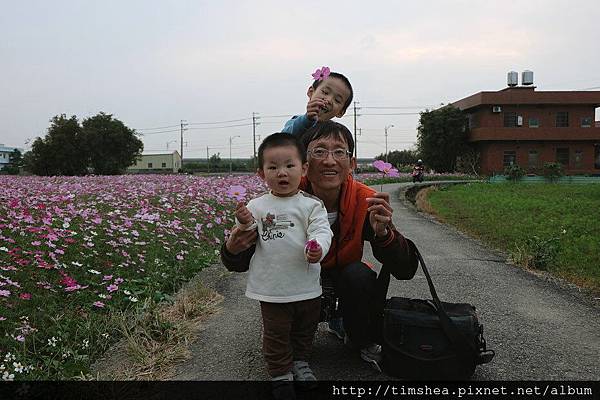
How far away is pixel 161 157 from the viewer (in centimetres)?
7906

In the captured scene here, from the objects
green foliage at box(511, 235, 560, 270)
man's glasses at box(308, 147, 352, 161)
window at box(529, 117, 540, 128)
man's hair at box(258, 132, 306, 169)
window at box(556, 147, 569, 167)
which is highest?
window at box(529, 117, 540, 128)

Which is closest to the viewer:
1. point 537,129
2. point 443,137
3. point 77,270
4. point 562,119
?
point 77,270

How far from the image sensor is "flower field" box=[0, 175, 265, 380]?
3.07 meters

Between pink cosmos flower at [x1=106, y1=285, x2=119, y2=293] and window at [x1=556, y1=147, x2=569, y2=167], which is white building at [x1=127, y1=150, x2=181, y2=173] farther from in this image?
pink cosmos flower at [x1=106, y1=285, x2=119, y2=293]

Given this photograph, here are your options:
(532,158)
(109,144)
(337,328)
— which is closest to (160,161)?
(109,144)

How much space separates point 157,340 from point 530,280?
12.8 feet

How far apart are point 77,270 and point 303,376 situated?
2.70 metres

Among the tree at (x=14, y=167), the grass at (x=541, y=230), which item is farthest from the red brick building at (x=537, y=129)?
the tree at (x=14, y=167)

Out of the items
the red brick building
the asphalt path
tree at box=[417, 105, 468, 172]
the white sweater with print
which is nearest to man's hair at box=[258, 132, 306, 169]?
the white sweater with print

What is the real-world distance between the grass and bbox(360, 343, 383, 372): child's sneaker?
2973 millimetres

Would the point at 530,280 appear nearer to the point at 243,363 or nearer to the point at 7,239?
the point at 243,363

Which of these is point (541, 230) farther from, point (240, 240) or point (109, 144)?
point (109, 144)

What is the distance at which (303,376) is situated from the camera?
260cm

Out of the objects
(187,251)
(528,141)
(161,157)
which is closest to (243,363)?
(187,251)
